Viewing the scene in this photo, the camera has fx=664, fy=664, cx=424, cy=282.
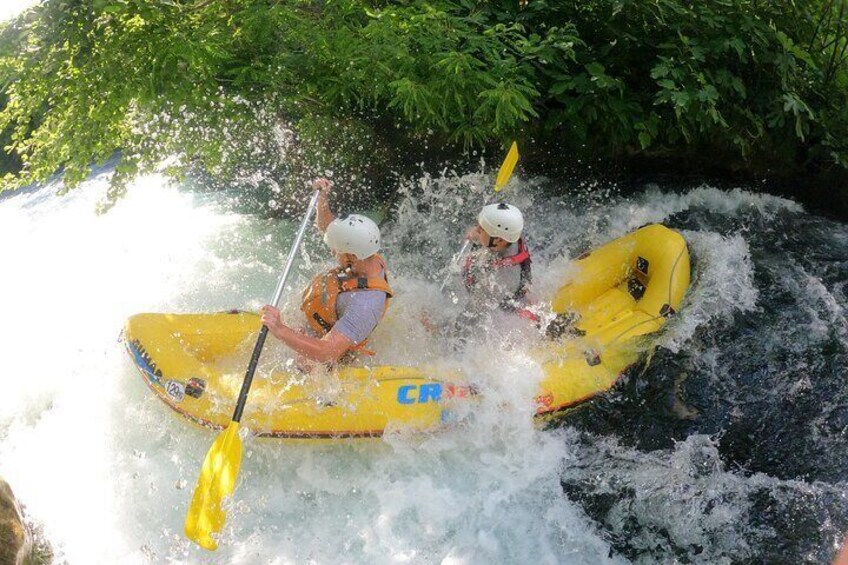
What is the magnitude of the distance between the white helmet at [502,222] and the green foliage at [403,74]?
94cm

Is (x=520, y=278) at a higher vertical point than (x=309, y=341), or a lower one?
lower

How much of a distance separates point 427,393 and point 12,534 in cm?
224

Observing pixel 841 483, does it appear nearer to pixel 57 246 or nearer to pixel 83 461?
pixel 83 461

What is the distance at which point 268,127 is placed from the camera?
605 cm

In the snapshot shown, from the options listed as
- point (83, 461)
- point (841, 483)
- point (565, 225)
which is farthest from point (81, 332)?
point (841, 483)

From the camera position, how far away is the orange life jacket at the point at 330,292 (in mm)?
3979

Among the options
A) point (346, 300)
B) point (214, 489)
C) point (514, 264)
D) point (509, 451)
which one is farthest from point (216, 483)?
point (514, 264)

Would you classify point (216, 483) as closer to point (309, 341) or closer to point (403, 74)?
point (309, 341)

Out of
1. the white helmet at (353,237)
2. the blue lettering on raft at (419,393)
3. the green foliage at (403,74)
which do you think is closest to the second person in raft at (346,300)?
the white helmet at (353,237)

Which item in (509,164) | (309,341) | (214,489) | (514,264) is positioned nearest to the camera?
(214,489)

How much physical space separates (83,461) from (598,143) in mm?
4985

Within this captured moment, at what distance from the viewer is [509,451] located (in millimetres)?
4059

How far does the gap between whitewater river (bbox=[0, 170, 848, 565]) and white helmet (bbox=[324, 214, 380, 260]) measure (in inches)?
31.8

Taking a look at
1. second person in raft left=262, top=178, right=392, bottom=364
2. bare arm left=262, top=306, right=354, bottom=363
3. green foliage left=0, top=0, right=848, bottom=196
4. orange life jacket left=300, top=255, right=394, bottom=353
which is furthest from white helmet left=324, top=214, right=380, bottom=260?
green foliage left=0, top=0, right=848, bottom=196
